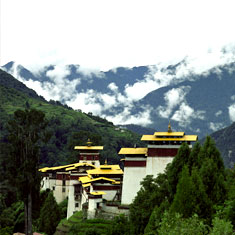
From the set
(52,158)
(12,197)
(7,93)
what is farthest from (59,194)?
(7,93)

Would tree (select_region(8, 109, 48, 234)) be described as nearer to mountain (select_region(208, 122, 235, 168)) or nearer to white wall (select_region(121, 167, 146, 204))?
white wall (select_region(121, 167, 146, 204))

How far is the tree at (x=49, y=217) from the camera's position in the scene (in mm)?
59844

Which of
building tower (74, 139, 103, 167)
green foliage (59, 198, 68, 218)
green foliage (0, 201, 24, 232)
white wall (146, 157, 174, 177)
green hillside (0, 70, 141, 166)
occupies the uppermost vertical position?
green hillside (0, 70, 141, 166)

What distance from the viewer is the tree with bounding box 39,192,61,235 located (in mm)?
59844

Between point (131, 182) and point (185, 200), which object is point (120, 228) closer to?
point (131, 182)

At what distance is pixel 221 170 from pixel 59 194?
42683mm

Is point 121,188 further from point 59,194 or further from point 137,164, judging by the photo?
point 59,194

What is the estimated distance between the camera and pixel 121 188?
55281mm

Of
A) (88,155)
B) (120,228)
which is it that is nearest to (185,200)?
(120,228)

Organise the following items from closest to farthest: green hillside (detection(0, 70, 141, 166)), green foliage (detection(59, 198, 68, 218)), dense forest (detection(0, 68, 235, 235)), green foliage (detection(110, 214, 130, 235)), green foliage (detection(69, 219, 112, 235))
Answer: dense forest (detection(0, 68, 235, 235)) < green foliage (detection(110, 214, 130, 235)) < green foliage (detection(69, 219, 112, 235)) < green foliage (detection(59, 198, 68, 218)) < green hillside (detection(0, 70, 141, 166))

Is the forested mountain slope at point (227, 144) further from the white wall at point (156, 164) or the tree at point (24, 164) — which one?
the tree at point (24, 164)

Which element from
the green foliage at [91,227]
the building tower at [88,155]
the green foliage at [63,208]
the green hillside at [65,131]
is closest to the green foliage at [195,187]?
the green foliage at [91,227]

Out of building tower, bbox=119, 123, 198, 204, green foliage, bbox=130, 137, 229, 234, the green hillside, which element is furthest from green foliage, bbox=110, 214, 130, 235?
the green hillside

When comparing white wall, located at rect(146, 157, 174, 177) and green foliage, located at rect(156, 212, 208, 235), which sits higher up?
white wall, located at rect(146, 157, 174, 177)
